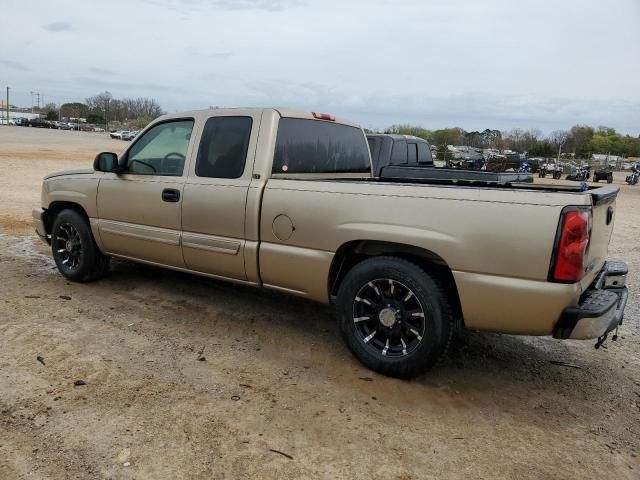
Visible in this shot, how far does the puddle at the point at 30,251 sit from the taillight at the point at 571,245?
5.46m

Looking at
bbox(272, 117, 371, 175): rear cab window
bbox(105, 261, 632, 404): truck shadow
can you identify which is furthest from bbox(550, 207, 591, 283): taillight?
bbox(272, 117, 371, 175): rear cab window

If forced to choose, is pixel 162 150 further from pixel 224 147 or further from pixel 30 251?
pixel 30 251

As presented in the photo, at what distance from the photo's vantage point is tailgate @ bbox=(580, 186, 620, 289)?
336 centimetres

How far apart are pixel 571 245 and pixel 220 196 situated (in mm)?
2701

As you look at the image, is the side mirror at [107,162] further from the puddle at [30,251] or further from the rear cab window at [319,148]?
the rear cab window at [319,148]

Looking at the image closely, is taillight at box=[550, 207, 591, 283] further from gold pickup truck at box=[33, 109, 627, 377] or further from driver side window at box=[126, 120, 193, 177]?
driver side window at box=[126, 120, 193, 177]

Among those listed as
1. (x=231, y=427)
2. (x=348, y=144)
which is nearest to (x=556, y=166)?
(x=348, y=144)

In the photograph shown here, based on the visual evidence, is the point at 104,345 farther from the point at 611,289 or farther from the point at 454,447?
the point at 611,289

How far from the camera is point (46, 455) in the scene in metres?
2.75

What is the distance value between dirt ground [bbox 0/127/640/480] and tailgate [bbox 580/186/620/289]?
889 mm

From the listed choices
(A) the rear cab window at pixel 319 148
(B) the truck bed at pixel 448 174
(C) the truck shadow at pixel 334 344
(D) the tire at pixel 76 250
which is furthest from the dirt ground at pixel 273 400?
(B) the truck bed at pixel 448 174

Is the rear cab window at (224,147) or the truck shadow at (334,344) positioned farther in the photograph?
the rear cab window at (224,147)

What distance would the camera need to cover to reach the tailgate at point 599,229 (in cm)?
336

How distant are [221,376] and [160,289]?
227cm
